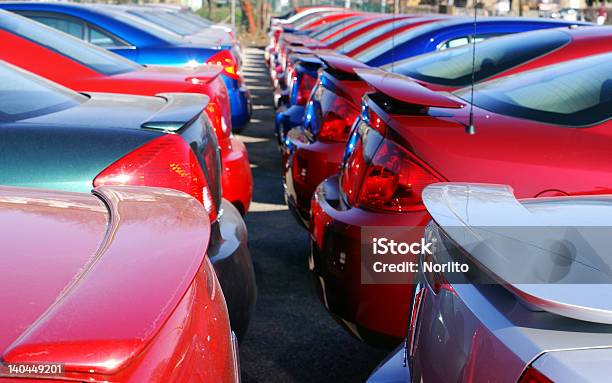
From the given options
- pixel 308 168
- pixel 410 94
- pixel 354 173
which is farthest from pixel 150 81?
pixel 410 94

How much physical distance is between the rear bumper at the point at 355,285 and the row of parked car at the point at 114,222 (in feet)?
1.05

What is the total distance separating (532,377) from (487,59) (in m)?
4.19

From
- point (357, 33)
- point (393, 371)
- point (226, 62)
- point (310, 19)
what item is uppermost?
point (357, 33)

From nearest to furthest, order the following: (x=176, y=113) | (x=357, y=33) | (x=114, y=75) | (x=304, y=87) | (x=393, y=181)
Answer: (x=393, y=181) → (x=176, y=113) → (x=114, y=75) → (x=304, y=87) → (x=357, y=33)

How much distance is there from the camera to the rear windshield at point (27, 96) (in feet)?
12.4

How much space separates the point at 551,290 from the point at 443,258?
0.51 meters

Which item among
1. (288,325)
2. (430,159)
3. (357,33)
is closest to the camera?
(430,159)

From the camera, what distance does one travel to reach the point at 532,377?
63.7 inches

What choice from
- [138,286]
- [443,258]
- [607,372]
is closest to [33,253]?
[138,286]

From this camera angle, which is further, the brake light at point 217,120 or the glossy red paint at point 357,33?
the glossy red paint at point 357,33

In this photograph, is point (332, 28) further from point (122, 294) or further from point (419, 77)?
point (122, 294)

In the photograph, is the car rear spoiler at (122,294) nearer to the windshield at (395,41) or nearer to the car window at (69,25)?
the windshield at (395,41)

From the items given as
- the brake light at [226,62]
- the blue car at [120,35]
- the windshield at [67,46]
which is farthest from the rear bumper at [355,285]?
the brake light at [226,62]

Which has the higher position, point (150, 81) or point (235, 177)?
point (150, 81)
